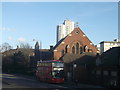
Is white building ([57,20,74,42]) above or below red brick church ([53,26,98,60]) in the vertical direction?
above

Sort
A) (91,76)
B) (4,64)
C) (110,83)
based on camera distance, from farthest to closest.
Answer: (4,64) < (91,76) < (110,83)

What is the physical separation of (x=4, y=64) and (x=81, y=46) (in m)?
36.4

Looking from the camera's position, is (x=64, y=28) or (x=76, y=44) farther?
(x=64, y=28)

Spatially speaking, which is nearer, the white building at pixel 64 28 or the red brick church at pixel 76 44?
the red brick church at pixel 76 44

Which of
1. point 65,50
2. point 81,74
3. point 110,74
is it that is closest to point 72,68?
point 81,74

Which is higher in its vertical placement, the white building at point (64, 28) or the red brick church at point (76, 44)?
the white building at point (64, 28)

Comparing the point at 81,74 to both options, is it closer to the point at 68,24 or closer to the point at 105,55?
the point at 105,55

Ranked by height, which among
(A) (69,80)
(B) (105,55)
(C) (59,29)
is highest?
(C) (59,29)

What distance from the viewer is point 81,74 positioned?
45969mm

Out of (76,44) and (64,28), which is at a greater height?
(64,28)

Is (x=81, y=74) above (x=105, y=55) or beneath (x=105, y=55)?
beneath

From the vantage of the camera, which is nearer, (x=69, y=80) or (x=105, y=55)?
(x=105, y=55)

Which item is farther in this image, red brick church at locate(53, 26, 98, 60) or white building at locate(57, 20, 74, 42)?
white building at locate(57, 20, 74, 42)

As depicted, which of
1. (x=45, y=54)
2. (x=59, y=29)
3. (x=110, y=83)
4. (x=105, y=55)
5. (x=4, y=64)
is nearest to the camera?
(x=110, y=83)
